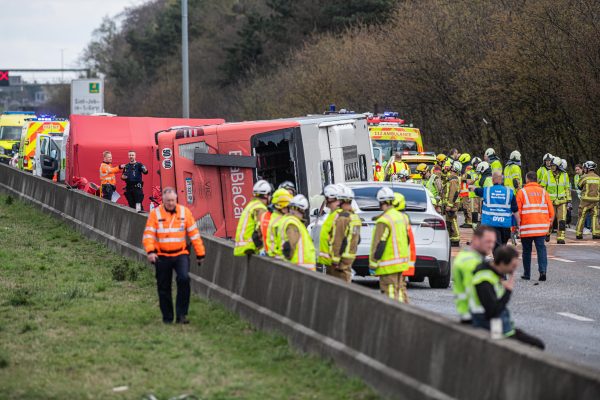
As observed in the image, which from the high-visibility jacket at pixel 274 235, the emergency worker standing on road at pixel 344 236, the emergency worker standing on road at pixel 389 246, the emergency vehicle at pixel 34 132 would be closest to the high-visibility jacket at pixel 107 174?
the emergency vehicle at pixel 34 132

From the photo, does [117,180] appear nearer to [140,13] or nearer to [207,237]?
[207,237]

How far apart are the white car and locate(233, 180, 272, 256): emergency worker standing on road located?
3743 millimetres

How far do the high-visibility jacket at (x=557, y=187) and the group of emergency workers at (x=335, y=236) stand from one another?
14.4 meters

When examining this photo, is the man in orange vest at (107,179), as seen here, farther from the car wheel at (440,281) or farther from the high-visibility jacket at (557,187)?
the car wheel at (440,281)

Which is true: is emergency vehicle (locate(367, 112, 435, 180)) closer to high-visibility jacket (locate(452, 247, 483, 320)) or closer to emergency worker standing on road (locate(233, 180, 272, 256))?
emergency worker standing on road (locate(233, 180, 272, 256))

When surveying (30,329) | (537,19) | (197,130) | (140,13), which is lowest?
(30,329)

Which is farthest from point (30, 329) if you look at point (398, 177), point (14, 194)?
point (14, 194)

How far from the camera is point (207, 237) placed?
18016 mm

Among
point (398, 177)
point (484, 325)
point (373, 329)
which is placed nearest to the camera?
point (484, 325)

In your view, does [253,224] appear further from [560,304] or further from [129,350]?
[560,304]

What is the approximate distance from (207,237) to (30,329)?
Result: 3.32m

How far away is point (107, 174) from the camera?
31.6m

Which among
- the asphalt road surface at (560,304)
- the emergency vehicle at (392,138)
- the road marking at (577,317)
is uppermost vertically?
the emergency vehicle at (392,138)

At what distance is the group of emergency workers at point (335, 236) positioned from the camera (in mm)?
14500
